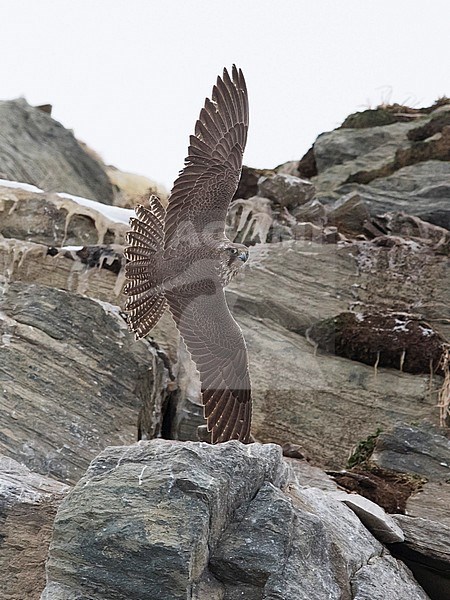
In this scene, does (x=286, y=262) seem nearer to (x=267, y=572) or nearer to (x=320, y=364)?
(x=320, y=364)

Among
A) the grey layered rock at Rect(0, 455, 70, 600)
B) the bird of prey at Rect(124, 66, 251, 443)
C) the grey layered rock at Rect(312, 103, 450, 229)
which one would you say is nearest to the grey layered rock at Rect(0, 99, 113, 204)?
the grey layered rock at Rect(312, 103, 450, 229)

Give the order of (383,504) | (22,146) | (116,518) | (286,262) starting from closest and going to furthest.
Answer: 1. (116,518)
2. (383,504)
3. (286,262)
4. (22,146)

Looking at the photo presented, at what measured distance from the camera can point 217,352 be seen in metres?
7.10

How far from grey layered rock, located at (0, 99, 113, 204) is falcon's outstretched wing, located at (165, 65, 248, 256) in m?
7.44

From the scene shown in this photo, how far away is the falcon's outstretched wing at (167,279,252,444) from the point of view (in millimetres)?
6969

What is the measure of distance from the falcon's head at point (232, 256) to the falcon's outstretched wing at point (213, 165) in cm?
21

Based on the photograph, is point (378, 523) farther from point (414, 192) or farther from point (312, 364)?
point (414, 192)

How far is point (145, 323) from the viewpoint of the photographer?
725 cm

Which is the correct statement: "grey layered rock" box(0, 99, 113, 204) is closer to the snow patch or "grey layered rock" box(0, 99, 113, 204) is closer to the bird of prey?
the snow patch

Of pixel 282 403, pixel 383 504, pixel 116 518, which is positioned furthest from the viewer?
pixel 282 403

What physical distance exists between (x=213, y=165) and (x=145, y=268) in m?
1.21

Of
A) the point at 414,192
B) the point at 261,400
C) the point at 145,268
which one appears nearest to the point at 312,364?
the point at 261,400

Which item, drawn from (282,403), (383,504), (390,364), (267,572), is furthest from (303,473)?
(267,572)

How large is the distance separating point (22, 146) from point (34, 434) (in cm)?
869
